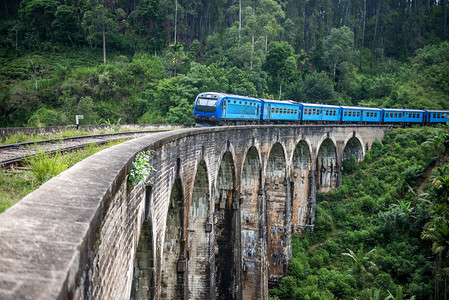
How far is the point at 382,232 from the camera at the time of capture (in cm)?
2339

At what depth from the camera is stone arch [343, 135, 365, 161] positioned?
32.2 metres

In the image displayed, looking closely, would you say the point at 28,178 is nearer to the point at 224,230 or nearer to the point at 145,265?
the point at 145,265

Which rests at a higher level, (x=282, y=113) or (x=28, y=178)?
(x=282, y=113)

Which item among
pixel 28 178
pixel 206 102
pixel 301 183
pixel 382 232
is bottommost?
pixel 382 232

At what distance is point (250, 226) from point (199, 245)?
6.98m

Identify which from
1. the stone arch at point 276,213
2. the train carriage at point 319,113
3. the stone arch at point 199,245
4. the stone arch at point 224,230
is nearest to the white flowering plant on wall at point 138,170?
the stone arch at point 199,245

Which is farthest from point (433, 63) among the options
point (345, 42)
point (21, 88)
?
point (21, 88)

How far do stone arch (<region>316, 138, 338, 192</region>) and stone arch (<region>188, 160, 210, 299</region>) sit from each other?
19562 millimetres

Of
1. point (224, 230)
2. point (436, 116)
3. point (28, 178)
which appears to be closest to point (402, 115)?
point (436, 116)

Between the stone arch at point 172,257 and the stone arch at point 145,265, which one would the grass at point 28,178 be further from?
the stone arch at point 172,257

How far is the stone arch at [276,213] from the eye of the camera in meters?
21.6

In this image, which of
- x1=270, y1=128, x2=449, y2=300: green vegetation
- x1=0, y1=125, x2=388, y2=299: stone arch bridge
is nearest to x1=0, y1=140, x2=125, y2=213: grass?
x1=0, y1=125, x2=388, y2=299: stone arch bridge

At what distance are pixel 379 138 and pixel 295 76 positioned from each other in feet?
52.8

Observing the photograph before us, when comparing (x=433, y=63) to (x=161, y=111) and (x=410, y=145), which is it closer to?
(x=410, y=145)
